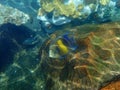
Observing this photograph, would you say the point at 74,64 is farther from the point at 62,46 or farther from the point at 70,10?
the point at 70,10

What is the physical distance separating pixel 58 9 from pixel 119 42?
2.96 m

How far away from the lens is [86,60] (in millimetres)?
4887

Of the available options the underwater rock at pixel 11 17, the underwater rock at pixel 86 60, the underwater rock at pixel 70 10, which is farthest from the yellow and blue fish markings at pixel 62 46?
the underwater rock at pixel 11 17

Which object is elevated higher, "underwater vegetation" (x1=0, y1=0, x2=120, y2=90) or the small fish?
the small fish

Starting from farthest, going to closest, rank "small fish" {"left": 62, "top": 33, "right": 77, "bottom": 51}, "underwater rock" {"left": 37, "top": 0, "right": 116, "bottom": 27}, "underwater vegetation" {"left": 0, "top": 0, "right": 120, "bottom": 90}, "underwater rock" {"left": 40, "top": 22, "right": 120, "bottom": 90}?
"underwater rock" {"left": 37, "top": 0, "right": 116, "bottom": 27}
"small fish" {"left": 62, "top": 33, "right": 77, "bottom": 51}
"underwater vegetation" {"left": 0, "top": 0, "right": 120, "bottom": 90}
"underwater rock" {"left": 40, "top": 22, "right": 120, "bottom": 90}

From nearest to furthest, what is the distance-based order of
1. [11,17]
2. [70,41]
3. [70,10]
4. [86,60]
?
[86,60] → [70,41] → [70,10] → [11,17]

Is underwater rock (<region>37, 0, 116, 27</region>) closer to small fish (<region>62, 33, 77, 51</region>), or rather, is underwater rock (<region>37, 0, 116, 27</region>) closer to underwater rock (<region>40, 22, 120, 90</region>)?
underwater rock (<region>40, 22, 120, 90</region>)

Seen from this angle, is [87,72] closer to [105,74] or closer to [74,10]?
[105,74]

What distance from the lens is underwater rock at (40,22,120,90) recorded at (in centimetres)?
463

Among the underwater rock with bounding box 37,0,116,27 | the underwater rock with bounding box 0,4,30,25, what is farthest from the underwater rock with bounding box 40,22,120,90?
the underwater rock with bounding box 0,4,30,25

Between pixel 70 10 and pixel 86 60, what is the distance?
2969mm

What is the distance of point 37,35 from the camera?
8273 millimetres

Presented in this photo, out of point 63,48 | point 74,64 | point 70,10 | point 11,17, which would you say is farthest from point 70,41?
point 11,17

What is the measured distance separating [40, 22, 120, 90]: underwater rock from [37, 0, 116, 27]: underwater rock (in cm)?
160
